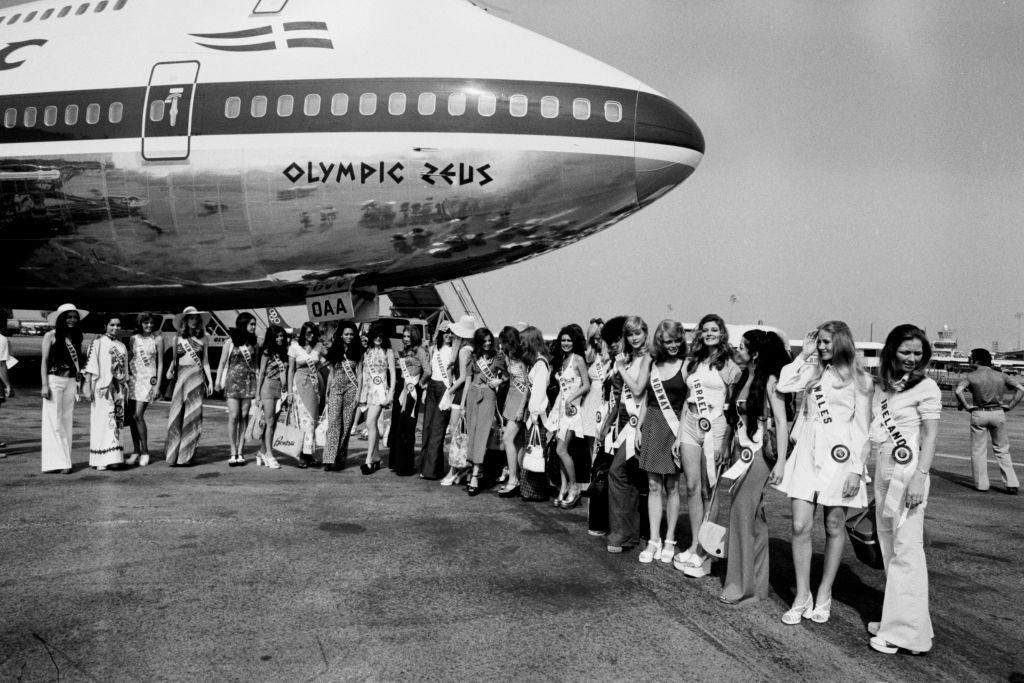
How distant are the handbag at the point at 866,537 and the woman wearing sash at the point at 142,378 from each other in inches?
309

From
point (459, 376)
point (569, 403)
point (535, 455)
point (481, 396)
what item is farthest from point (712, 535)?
point (459, 376)

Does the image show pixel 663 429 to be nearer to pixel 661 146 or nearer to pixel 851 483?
pixel 851 483

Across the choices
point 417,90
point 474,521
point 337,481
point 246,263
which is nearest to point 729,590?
point 474,521

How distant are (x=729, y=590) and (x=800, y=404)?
51.3 inches

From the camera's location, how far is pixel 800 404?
4609 mm

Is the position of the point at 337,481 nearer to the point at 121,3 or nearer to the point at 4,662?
the point at 4,662

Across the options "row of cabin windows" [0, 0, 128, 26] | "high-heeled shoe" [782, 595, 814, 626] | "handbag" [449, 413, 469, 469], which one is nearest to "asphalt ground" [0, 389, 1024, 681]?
"high-heeled shoe" [782, 595, 814, 626]

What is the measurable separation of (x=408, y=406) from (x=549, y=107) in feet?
15.4

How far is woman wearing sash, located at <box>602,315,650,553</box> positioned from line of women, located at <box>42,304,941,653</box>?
16mm

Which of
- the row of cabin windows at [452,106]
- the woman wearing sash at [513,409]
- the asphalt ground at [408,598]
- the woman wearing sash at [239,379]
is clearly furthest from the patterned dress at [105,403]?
the woman wearing sash at [513,409]

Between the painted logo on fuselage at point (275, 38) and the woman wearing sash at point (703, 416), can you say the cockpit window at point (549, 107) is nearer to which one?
the painted logo on fuselage at point (275, 38)

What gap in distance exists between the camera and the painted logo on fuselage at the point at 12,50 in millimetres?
12156

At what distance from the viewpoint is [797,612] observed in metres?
4.42

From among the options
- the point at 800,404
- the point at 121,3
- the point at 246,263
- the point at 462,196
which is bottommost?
the point at 800,404
